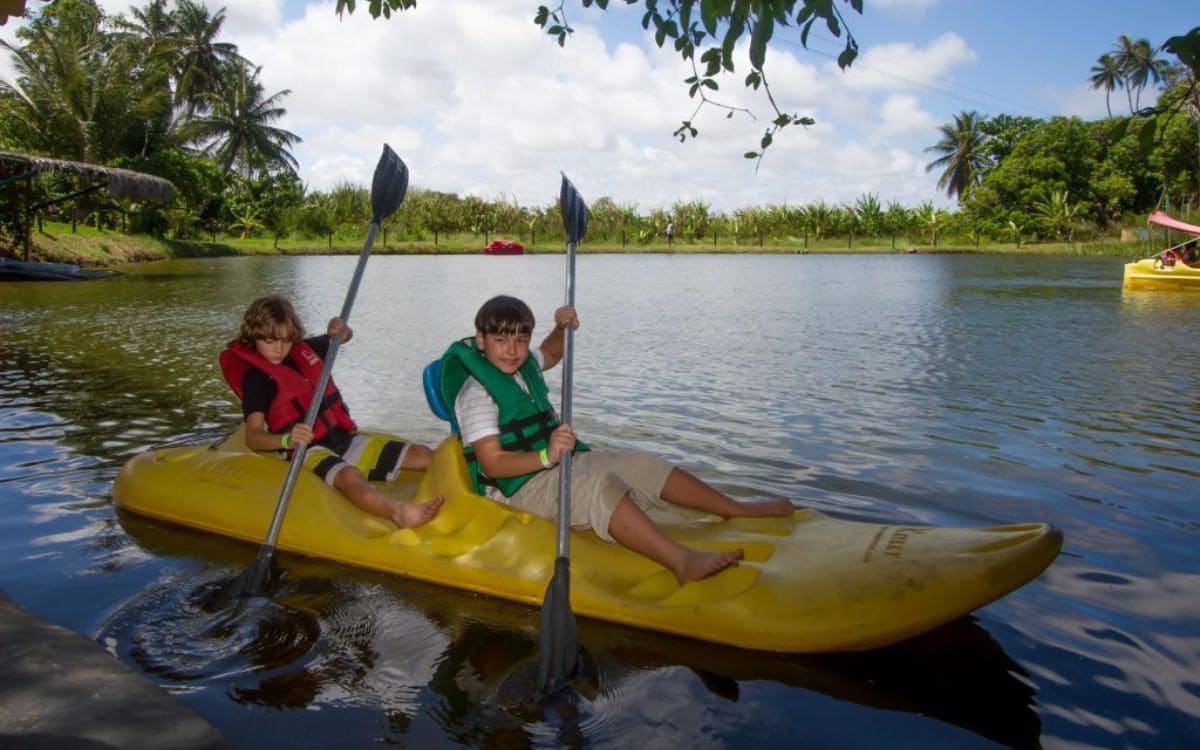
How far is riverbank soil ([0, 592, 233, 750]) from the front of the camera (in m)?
2.06

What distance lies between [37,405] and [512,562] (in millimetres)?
5187

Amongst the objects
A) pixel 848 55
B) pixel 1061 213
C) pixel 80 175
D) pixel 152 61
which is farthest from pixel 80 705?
pixel 1061 213

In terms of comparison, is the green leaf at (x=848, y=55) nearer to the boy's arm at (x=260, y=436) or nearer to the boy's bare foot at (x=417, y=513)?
the boy's bare foot at (x=417, y=513)

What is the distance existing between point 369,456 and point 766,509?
1798 mm

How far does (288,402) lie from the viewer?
4.18 meters

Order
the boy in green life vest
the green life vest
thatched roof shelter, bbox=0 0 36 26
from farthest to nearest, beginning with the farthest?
1. the green life vest
2. the boy in green life vest
3. thatched roof shelter, bbox=0 0 36 26

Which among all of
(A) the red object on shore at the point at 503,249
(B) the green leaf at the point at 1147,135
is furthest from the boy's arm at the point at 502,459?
(A) the red object on shore at the point at 503,249

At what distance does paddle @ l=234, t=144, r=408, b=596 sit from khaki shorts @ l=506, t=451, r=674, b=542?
90 cm

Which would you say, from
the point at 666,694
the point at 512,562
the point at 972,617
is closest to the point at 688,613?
the point at 666,694

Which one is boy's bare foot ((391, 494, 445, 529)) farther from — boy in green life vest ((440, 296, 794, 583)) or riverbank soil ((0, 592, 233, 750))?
riverbank soil ((0, 592, 233, 750))

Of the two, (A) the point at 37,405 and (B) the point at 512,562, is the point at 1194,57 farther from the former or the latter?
(A) the point at 37,405

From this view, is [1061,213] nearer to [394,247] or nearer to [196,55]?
[394,247]

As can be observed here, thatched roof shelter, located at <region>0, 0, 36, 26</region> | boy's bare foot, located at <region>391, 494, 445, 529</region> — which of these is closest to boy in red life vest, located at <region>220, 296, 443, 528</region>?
boy's bare foot, located at <region>391, 494, 445, 529</region>

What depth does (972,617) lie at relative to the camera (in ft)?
10.9
